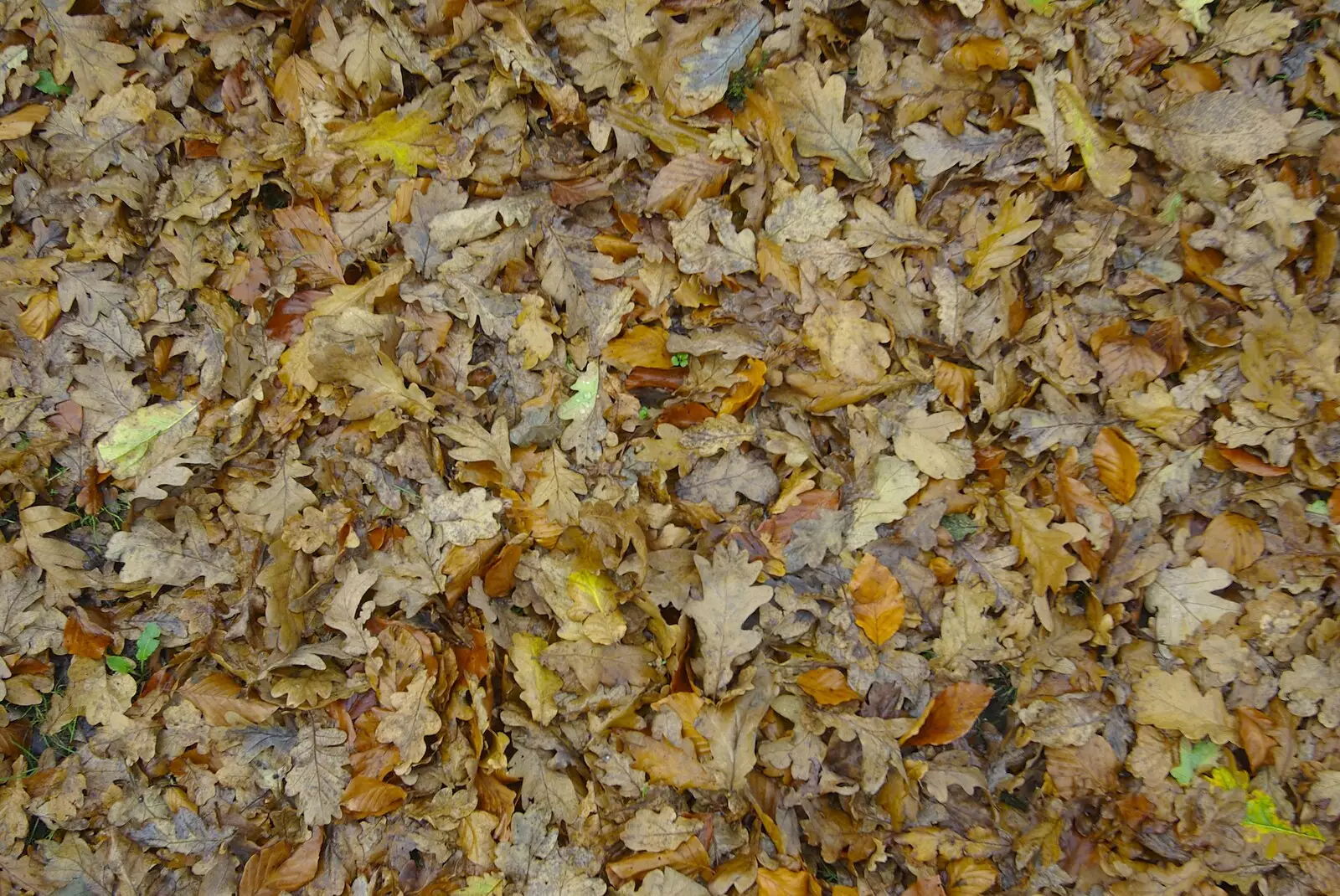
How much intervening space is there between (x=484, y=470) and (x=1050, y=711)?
1879 millimetres

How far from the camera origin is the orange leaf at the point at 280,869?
95.2 inches

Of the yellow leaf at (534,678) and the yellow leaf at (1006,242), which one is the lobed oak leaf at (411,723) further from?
the yellow leaf at (1006,242)

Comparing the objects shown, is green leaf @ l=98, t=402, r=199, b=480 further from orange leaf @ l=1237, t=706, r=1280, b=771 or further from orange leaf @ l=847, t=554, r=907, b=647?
orange leaf @ l=1237, t=706, r=1280, b=771

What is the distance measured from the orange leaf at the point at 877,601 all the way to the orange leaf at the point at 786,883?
697 millimetres

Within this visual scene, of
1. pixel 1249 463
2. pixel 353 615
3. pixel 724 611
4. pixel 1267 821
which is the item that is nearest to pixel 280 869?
pixel 353 615

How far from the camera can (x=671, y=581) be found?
8.09 ft

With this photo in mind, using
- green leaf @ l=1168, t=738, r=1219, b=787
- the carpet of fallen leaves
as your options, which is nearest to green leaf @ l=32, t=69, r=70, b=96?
the carpet of fallen leaves

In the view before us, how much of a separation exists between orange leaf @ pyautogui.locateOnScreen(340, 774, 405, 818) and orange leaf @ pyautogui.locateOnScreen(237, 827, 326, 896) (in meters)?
0.16

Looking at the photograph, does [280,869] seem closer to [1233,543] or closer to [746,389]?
[746,389]

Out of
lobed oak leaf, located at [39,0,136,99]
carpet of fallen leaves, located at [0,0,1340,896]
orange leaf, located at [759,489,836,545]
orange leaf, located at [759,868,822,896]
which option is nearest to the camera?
orange leaf, located at [759,868,822,896]

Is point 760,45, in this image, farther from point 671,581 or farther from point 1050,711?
point 1050,711

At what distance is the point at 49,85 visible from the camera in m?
2.78

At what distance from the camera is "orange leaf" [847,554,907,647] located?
96.2 inches

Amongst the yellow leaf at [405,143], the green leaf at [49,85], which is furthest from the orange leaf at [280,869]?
the green leaf at [49,85]
